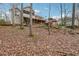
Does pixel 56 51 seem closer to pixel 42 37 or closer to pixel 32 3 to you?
pixel 42 37

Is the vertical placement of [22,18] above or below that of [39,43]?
above

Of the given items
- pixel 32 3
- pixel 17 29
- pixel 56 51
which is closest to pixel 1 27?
pixel 17 29

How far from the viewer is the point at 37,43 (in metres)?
3.73

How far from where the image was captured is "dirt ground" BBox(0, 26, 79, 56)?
3703 mm

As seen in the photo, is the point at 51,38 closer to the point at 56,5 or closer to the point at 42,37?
the point at 42,37

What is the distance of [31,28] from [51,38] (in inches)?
9.8

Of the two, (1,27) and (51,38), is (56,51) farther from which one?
(1,27)

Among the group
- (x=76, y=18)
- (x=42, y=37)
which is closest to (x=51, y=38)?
(x=42, y=37)

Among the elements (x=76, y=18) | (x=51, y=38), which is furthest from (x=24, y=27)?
(x=76, y=18)

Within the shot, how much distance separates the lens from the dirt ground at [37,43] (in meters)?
3.70

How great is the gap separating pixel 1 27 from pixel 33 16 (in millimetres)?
375

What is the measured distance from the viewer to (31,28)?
3.74 metres

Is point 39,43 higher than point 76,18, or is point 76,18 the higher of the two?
point 76,18

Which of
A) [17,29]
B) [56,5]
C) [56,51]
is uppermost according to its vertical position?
[56,5]
